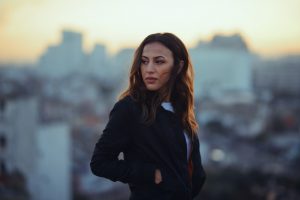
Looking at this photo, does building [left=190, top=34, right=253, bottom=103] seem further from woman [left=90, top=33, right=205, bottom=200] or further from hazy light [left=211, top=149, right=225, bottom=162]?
woman [left=90, top=33, right=205, bottom=200]

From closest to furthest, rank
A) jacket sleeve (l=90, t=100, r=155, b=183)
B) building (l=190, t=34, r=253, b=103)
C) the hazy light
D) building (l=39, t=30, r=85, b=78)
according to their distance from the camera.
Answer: jacket sleeve (l=90, t=100, r=155, b=183) → the hazy light → building (l=39, t=30, r=85, b=78) → building (l=190, t=34, r=253, b=103)

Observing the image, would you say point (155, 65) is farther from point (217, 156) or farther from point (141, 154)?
point (217, 156)

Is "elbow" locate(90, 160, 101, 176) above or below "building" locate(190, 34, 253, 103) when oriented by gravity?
above

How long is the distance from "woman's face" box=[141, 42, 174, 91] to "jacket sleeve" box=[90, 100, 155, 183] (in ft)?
0.27

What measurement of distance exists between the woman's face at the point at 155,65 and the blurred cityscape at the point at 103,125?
0.44m

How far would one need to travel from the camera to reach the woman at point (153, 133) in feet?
2.77

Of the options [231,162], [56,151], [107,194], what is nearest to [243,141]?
[231,162]

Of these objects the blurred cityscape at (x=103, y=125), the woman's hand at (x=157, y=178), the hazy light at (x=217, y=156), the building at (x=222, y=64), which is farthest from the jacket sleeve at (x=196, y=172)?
the building at (x=222, y=64)

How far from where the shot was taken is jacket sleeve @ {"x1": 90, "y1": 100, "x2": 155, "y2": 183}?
835mm

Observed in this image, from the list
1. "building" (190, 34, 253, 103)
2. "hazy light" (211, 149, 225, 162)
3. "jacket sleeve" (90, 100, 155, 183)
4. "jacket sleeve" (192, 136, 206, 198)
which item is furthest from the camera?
"building" (190, 34, 253, 103)

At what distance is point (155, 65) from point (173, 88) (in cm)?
8

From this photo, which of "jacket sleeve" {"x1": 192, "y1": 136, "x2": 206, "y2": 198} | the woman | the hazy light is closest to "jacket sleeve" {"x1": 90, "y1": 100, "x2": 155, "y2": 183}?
the woman

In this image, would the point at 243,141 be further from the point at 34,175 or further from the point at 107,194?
the point at 34,175

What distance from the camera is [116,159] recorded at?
85 cm
